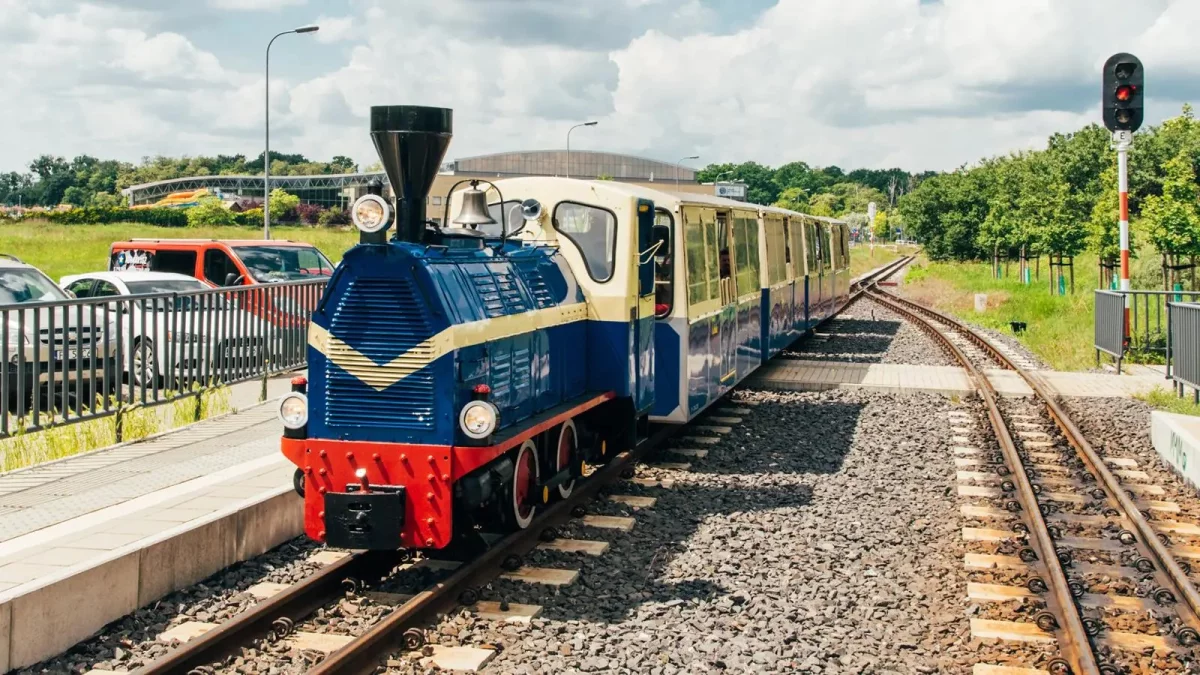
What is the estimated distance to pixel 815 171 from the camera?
624ft

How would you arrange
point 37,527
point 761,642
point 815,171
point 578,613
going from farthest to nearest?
1. point 815,171
2. point 37,527
3. point 578,613
4. point 761,642

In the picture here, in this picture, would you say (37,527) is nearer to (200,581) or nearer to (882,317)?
(200,581)

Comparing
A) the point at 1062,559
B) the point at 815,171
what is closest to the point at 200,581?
the point at 1062,559

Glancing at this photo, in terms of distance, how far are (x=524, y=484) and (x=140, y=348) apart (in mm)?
4850

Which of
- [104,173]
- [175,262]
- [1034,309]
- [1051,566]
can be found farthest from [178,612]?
[104,173]

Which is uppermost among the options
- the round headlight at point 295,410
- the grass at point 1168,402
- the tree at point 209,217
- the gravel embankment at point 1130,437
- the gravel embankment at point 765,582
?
the tree at point 209,217

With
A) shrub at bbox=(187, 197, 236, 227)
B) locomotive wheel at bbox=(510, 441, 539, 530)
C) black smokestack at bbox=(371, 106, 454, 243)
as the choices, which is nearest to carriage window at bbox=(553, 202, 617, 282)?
locomotive wheel at bbox=(510, 441, 539, 530)

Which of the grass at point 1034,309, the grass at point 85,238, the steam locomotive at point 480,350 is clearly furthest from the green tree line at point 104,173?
the steam locomotive at point 480,350

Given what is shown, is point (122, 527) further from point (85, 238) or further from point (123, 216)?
point (123, 216)

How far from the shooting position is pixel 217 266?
725 inches

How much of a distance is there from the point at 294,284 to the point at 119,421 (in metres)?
3.69

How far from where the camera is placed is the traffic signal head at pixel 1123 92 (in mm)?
16984

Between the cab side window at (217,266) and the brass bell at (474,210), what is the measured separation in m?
10.8

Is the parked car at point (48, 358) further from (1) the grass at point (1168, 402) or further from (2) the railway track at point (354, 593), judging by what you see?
(1) the grass at point (1168, 402)
